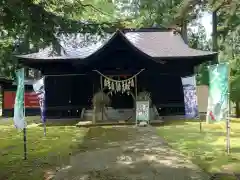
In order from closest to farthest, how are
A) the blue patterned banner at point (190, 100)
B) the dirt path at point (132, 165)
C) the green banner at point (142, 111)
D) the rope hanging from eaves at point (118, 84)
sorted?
the dirt path at point (132, 165) → the blue patterned banner at point (190, 100) → the green banner at point (142, 111) → the rope hanging from eaves at point (118, 84)

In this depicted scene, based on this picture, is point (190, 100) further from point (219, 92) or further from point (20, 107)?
point (20, 107)

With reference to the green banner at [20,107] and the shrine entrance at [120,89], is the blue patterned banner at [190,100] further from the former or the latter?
the green banner at [20,107]

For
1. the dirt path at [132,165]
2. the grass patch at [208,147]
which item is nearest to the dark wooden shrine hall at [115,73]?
the grass patch at [208,147]

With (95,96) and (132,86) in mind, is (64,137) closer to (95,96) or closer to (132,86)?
(95,96)

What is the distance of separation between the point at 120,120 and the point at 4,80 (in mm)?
12644

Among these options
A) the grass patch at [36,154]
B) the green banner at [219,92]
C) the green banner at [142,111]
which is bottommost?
the grass patch at [36,154]

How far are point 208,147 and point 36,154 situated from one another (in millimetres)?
4508

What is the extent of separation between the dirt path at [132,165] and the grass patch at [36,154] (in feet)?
1.54

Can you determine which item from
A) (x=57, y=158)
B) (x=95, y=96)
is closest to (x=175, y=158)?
(x=57, y=158)

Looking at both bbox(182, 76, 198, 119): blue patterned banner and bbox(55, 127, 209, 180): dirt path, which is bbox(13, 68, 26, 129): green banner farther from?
bbox(182, 76, 198, 119): blue patterned banner

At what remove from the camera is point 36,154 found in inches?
380

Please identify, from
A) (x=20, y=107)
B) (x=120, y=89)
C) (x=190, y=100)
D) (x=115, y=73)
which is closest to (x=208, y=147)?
(x=190, y=100)

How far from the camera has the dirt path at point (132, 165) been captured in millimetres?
6715

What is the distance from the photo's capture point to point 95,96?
1761 centimetres
